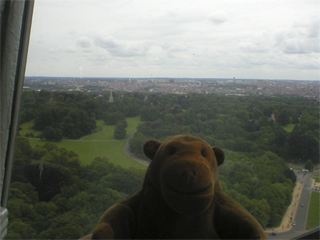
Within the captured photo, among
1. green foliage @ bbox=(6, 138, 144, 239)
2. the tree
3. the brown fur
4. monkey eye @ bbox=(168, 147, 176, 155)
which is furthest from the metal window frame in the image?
the tree

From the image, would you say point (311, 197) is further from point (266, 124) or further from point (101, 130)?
point (101, 130)

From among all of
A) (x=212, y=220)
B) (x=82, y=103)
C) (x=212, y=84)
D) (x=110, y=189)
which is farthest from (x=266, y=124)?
(x=82, y=103)

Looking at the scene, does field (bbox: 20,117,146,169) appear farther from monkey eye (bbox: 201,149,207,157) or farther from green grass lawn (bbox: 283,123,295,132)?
green grass lawn (bbox: 283,123,295,132)

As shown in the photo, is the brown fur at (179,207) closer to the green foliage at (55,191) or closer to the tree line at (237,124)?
the tree line at (237,124)

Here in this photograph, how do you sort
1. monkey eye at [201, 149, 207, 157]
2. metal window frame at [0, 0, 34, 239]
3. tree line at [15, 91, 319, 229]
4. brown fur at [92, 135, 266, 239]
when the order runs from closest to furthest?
brown fur at [92, 135, 266, 239] < monkey eye at [201, 149, 207, 157] < metal window frame at [0, 0, 34, 239] < tree line at [15, 91, 319, 229]

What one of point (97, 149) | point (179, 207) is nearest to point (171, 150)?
point (179, 207)

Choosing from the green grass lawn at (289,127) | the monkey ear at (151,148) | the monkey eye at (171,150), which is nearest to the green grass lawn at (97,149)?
the monkey ear at (151,148)

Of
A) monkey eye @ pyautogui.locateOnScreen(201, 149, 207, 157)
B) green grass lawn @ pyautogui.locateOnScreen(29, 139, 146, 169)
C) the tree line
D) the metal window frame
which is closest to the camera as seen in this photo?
monkey eye @ pyautogui.locateOnScreen(201, 149, 207, 157)
